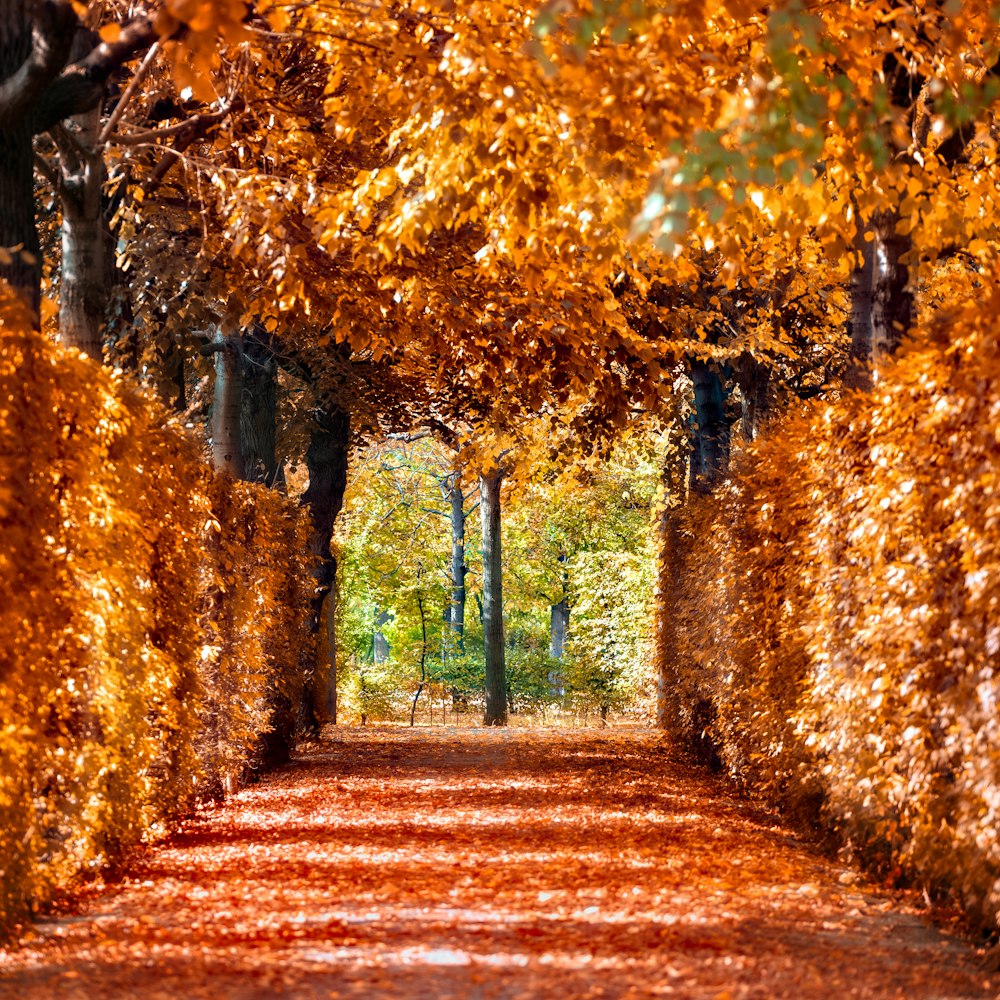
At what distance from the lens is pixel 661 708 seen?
67.9ft

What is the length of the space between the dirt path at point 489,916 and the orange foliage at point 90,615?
1.33ft

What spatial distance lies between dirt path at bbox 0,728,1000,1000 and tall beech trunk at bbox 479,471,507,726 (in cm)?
1604

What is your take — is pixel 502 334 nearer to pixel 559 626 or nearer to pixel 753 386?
pixel 753 386

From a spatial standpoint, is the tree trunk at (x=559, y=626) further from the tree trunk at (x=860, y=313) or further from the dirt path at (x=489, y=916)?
the dirt path at (x=489, y=916)

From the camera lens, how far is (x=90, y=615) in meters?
7.03

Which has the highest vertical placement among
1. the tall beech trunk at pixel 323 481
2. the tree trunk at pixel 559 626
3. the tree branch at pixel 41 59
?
the tree branch at pixel 41 59

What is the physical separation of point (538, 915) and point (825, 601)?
284cm

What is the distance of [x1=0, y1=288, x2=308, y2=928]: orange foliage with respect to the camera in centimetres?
597

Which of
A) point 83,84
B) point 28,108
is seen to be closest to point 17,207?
point 28,108

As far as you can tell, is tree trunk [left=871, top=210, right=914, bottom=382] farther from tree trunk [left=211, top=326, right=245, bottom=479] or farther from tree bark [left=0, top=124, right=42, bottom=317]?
tree trunk [left=211, top=326, right=245, bottom=479]

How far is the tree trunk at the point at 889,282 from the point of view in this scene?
980cm

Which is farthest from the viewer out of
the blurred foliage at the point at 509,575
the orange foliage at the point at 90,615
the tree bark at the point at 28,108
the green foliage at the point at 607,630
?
the blurred foliage at the point at 509,575

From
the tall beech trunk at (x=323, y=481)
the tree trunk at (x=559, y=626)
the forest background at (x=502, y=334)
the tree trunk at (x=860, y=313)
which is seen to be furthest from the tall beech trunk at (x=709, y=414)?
the tree trunk at (x=559, y=626)

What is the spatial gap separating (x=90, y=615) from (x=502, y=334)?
21.4 feet
